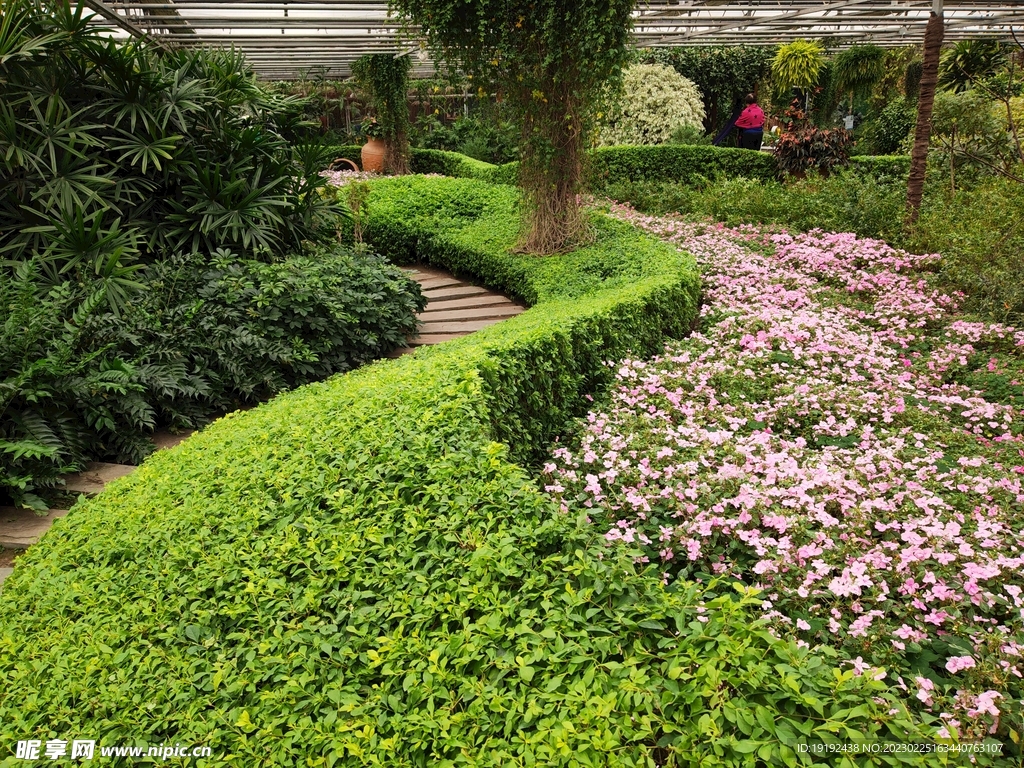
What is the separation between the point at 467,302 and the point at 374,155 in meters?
10.1

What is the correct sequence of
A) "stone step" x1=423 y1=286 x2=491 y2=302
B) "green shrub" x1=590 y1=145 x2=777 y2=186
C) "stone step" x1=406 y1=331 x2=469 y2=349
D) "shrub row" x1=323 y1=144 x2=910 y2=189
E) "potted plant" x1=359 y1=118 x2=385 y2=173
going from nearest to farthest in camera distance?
"stone step" x1=406 y1=331 x2=469 y2=349 → "stone step" x1=423 y1=286 x2=491 y2=302 → "shrub row" x1=323 y1=144 x2=910 y2=189 → "green shrub" x1=590 y1=145 x2=777 y2=186 → "potted plant" x1=359 y1=118 x2=385 y2=173

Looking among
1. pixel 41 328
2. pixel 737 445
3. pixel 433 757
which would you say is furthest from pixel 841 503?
pixel 41 328

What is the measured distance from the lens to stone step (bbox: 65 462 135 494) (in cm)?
403

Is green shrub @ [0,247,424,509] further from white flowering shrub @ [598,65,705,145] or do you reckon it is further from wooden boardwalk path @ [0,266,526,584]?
white flowering shrub @ [598,65,705,145]

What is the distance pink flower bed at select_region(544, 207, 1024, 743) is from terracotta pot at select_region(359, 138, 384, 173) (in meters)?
12.5

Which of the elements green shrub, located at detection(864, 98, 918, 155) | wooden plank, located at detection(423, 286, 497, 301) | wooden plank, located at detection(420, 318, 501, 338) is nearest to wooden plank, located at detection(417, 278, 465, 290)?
wooden plank, located at detection(423, 286, 497, 301)

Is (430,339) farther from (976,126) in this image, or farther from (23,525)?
(976,126)

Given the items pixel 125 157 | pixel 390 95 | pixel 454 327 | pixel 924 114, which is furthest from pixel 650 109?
pixel 125 157

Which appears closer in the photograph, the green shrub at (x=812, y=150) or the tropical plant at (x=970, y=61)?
the tropical plant at (x=970, y=61)

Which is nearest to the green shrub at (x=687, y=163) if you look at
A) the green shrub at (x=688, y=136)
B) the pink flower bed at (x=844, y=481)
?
the green shrub at (x=688, y=136)

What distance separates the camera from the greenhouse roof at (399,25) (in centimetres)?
860

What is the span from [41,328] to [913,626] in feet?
15.6

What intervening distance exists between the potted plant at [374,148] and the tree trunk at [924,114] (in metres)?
11.6

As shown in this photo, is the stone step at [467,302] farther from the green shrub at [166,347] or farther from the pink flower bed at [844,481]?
the pink flower bed at [844,481]
